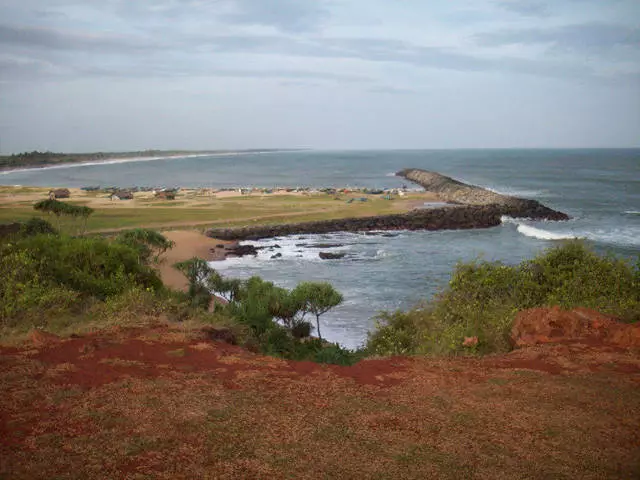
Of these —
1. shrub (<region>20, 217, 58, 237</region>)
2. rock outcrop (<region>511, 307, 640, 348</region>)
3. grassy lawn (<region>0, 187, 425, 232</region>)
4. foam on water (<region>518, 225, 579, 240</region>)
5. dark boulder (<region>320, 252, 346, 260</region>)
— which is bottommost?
dark boulder (<region>320, 252, 346, 260</region>)

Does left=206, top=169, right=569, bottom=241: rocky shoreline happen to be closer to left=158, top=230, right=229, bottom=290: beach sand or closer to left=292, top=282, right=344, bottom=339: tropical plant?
left=158, top=230, right=229, bottom=290: beach sand

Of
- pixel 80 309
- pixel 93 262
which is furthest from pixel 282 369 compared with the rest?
pixel 93 262

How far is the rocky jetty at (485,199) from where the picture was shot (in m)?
58.5

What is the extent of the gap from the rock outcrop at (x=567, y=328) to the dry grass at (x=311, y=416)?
1104 millimetres

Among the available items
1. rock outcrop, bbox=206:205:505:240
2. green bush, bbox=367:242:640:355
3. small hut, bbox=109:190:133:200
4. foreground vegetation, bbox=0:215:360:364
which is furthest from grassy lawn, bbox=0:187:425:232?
green bush, bbox=367:242:640:355

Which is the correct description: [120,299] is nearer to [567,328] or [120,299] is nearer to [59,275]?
[59,275]

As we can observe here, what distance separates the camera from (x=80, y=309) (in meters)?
15.6

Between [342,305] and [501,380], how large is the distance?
60.6 feet

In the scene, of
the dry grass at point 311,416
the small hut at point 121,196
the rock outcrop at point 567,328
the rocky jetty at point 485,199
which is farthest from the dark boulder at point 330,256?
the small hut at point 121,196

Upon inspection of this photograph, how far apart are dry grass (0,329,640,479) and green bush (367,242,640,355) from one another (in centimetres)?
466

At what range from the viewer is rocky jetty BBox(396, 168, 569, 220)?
5847 centimetres

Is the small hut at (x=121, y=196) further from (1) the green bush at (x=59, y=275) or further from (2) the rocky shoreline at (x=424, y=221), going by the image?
(1) the green bush at (x=59, y=275)

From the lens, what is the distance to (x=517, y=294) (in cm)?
1686

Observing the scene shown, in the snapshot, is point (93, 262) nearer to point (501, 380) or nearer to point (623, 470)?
point (501, 380)
